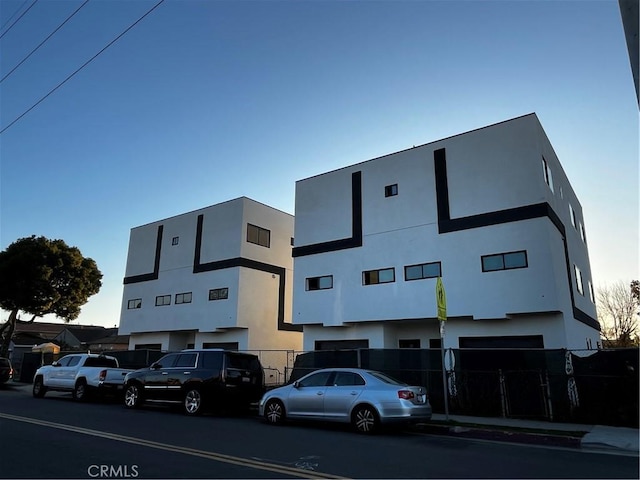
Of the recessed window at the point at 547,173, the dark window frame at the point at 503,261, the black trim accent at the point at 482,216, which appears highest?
the recessed window at the point at 547,173

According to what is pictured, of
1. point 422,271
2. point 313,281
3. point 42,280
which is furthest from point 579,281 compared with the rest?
point 42,280

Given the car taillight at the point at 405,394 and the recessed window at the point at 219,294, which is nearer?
the car taillight at the point at 405,394

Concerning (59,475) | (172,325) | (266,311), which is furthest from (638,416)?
(172,325)

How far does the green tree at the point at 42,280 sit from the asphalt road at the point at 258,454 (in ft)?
88.2

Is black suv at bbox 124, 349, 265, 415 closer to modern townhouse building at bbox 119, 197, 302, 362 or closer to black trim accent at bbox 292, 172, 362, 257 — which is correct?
black trim accent at bbox 292, 172, 362, 257

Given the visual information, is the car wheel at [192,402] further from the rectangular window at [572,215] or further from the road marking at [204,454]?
the rectangular window at [572,215]

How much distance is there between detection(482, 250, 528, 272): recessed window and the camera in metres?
17.0

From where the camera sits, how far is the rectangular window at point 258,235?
27.5m

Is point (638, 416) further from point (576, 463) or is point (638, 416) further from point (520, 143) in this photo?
point (520, 143)

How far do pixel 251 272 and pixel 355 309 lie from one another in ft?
27.3

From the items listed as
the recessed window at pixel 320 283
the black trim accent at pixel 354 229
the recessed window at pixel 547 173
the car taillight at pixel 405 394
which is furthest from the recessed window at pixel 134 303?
the recessed window at pixel 547 173

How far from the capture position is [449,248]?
18766 millimetres

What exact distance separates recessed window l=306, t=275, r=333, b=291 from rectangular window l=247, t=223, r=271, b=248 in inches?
241

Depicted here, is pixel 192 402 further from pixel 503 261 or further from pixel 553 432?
pixel 503 261
